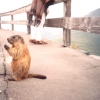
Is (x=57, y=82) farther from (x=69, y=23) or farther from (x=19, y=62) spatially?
(x=69, y=23)

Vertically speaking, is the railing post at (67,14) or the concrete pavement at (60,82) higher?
the railing post at (67,14)

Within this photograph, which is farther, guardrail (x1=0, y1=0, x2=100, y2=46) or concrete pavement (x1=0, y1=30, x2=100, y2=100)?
guardrail (x1=0, y1=0, x2=100, y2=46)

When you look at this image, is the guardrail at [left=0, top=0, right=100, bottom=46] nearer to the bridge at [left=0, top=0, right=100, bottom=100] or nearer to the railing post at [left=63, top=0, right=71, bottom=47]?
the railing post at [left=63, top=0, right=71, bottom=47]

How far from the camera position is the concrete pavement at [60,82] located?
2088 mm

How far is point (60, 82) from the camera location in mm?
2500

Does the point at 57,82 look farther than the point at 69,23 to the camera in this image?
No

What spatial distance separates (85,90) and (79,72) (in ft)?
2.31

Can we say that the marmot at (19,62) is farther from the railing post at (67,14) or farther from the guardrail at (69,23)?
the railing post at (67,14)

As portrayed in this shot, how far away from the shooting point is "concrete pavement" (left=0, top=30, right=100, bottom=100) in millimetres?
2088

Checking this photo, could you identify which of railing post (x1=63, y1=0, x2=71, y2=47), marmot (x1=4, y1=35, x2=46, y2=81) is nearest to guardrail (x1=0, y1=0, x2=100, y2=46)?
railing post (x1=63, y1=0, x2=71, y2=47)

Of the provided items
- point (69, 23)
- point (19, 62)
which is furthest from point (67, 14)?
point (19, 62)

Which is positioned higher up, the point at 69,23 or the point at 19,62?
the point at 69,23

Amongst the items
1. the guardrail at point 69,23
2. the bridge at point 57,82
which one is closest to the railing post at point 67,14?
the guardrail at point 69,23

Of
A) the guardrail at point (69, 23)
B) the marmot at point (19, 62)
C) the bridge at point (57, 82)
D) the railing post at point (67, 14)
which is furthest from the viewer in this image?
the railing post at point (67, 14)
